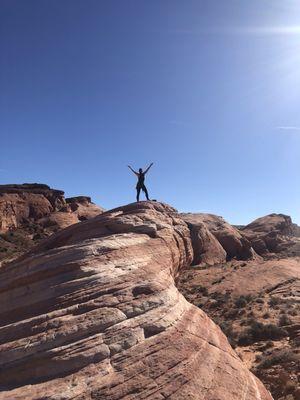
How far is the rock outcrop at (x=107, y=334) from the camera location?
6750 millimetres

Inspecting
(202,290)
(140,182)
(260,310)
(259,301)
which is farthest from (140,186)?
(202,290)

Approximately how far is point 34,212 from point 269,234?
1687 inches

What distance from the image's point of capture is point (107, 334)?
7.53 meters

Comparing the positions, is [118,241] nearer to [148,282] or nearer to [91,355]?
[148,282]

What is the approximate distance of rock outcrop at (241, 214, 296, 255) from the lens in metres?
48.1

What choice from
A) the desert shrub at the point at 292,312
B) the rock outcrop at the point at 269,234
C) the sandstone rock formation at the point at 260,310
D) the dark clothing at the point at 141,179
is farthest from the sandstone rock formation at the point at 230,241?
the dark clothing at the point at 141,179

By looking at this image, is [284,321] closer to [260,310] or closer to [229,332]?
[229,332]

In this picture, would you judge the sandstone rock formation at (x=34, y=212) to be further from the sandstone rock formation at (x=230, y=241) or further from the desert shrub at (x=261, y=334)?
the desert shrub at (x=261, y=334)

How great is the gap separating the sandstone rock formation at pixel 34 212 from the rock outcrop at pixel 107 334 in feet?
162

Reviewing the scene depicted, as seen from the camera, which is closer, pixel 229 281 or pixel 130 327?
pixel 130 327

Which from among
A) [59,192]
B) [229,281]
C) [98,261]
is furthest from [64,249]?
[59,192]

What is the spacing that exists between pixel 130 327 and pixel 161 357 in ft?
2.69

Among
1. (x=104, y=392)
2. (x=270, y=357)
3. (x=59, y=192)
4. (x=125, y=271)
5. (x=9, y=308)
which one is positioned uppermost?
(x=59, y=192)

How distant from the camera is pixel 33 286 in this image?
29.7 feet
